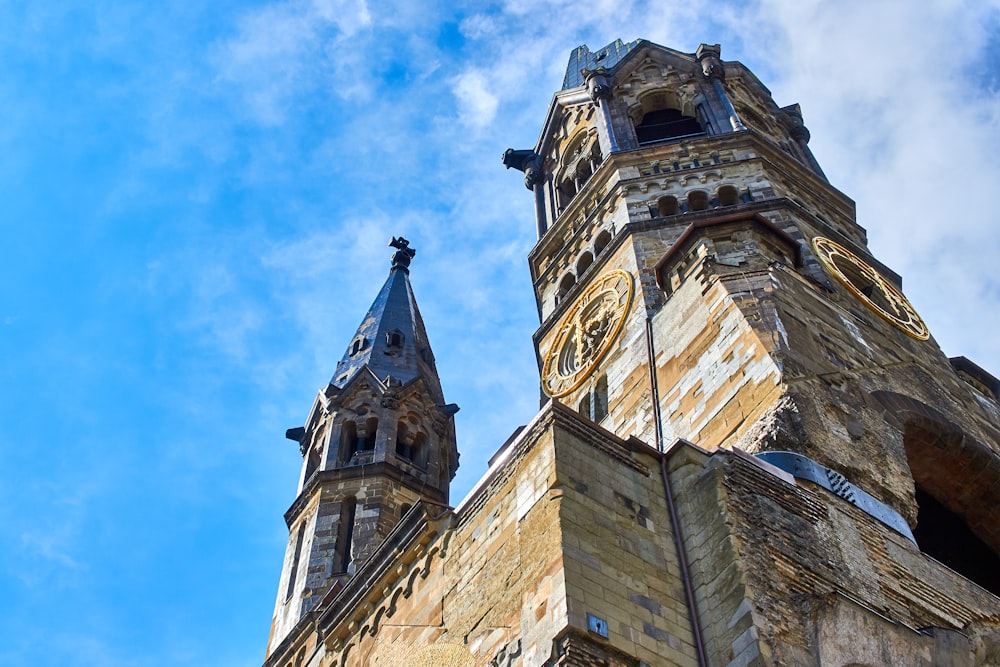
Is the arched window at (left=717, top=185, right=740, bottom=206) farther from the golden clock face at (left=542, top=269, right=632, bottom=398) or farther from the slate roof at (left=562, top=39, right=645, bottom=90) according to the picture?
the slate roof at (left=562, top=39, right=645, bottom=90)

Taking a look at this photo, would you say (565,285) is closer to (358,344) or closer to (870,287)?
(870,287)

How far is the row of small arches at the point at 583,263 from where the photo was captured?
22734 millimetres

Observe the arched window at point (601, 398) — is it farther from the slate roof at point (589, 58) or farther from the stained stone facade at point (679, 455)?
the slate roof at point (589, 58)

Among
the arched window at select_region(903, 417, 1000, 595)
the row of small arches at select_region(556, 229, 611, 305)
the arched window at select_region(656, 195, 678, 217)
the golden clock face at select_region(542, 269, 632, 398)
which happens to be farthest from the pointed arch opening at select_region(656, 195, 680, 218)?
the arched window at select_region(903, 417, 1000, 595)

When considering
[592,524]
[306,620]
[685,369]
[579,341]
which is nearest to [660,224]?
[579,341]

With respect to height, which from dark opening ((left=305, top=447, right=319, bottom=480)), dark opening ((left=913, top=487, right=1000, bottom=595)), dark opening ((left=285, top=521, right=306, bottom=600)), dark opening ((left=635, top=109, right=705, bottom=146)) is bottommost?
dark opening ((left=913, top=487, right=1000, bottom=595))

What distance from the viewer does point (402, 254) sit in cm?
3869

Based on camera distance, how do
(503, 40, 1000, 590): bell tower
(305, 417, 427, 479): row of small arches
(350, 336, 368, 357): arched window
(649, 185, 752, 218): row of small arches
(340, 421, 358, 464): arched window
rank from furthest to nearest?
(350, 336, 368, 357): arched window → (305, 417, 427, 479): row of small arches → (340, 421, 358, 464): arched window → (649, 185, 752, 218): row of small arches → (503, 40, 1000, 590): bell tower

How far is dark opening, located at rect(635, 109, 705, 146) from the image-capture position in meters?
27.8

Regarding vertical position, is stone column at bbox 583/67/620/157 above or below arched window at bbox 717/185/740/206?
above

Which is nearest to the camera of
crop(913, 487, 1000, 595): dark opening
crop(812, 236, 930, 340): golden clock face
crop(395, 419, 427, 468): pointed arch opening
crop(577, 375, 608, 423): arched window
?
crop(913, 487, 1000, 595): dark opening

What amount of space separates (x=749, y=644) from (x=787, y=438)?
3761mm

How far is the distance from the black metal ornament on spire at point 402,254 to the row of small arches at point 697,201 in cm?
1657

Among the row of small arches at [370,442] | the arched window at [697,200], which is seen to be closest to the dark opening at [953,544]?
the arched window at [697,200]
